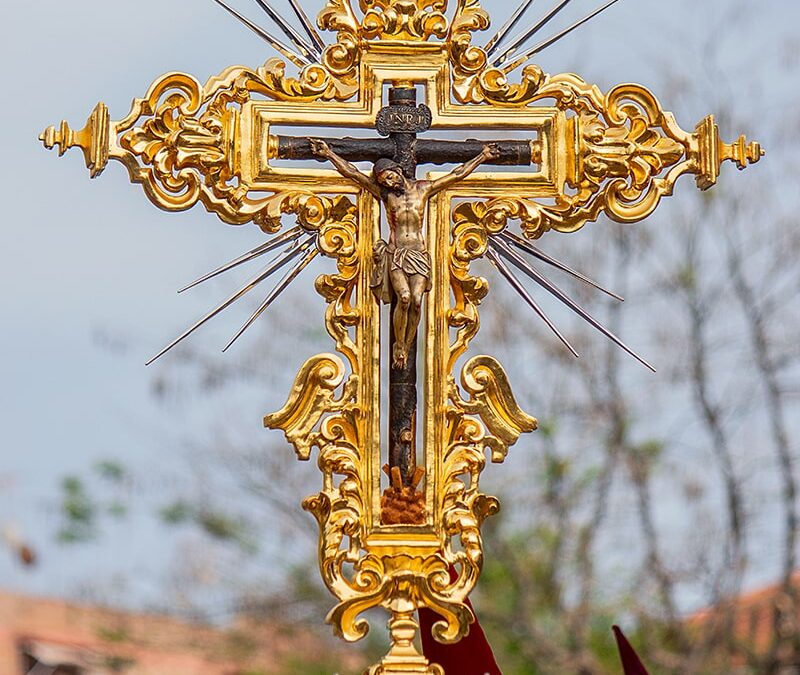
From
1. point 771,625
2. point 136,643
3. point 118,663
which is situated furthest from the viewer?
point 136,643

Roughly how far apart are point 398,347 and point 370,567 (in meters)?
0.65

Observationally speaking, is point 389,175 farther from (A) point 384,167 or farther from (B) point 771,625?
(B) point 771,625

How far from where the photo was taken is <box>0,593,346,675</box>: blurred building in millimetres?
19469

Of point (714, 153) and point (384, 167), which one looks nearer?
point (384, 167)

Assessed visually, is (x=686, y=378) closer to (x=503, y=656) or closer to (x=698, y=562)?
(x=698, y=562)

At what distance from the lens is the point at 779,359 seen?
17641mm

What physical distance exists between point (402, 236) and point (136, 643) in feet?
45.1

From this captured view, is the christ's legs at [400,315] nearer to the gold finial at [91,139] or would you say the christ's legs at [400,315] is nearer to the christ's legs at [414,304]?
the christ's legs at [414,304]

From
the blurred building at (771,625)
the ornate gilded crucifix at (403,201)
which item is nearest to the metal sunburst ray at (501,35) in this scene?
the ornate gilded crucifix at (403,201)

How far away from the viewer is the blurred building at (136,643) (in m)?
19.5

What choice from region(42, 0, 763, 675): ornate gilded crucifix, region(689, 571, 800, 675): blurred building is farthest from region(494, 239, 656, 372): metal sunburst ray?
region(689, 571, 800, 675): blurred building

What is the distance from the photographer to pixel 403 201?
6617 millimetres

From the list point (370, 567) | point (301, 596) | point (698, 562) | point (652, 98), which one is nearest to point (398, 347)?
point (370, 567)

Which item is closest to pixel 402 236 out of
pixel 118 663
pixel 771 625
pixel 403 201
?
pixel 403 201
